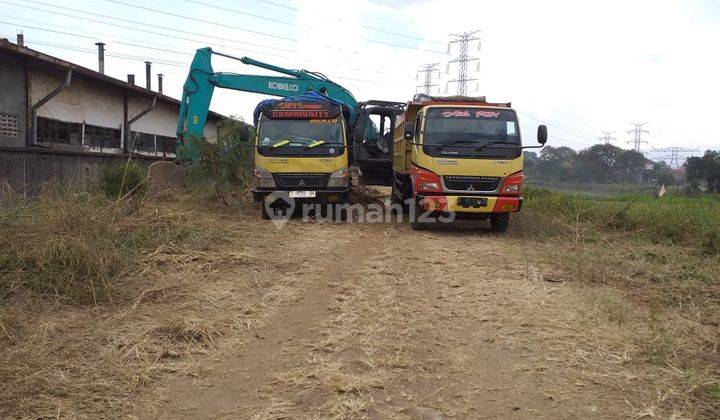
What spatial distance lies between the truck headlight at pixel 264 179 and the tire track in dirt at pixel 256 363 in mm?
4020

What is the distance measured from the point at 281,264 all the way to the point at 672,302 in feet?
15.1

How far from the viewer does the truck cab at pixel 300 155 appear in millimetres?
10586

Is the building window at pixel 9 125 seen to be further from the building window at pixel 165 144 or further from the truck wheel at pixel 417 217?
the truck wheel at pixel 417 217

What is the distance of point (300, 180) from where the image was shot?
10.7 m

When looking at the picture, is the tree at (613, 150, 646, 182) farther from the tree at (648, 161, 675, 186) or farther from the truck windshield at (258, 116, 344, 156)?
the truck windshield at (258, 116, 344, 156)

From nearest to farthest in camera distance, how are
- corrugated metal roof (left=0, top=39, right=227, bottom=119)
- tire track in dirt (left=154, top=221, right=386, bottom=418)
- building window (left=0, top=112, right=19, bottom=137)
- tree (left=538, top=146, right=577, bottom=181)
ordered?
tire track in dirt (left=154, top=221, right=386, bottom=418) → corrugated metal roof (left=0, top=39, right=227, bottom=119) → building window (left=0, top=112, right=19, bottom=137) → tree (left=538, top=146, right=577, bottom=181)

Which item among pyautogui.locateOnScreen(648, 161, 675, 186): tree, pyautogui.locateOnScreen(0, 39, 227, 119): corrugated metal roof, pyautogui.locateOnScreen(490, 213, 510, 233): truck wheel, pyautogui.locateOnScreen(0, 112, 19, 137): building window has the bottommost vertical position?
pyautogui.locateOnScreen(490, 213, 510, 233): truck wheel

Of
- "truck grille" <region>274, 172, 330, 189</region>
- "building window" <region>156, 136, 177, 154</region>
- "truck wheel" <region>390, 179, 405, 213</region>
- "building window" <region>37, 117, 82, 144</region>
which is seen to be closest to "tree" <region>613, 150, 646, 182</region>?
"truck wheel" <region>390, 179, 405, 213</region>

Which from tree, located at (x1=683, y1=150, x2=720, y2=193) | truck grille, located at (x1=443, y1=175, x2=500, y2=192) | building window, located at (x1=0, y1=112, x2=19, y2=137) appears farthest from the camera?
tree, located at (x1=683, y1=150, x2=720, y2=193)

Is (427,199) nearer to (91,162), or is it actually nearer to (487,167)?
(487,167)

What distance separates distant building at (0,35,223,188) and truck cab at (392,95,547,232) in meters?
5.24

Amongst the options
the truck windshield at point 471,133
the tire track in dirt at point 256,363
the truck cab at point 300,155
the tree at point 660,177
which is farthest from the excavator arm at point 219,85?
the tree at point 660,177

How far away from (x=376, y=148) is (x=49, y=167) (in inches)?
325

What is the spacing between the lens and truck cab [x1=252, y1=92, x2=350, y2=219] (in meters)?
10.6
